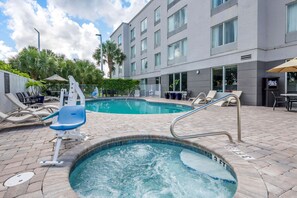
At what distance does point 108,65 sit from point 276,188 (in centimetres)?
2925

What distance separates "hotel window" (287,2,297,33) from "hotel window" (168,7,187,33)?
27.3 ft

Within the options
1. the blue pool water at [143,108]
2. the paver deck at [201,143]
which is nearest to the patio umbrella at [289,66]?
the paver deck at [201,143]

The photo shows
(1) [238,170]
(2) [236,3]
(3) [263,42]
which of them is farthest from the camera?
(2) [236,3]

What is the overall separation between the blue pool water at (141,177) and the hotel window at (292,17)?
10952 millimetres

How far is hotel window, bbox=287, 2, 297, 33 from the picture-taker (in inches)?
404

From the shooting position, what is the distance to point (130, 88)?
24047 millimetres

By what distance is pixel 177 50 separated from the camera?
18.5m

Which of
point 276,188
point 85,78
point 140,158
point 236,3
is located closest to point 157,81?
point 85,78

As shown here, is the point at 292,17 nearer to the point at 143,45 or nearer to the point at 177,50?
the point at 177,50

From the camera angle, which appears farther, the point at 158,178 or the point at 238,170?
the point at 158,178

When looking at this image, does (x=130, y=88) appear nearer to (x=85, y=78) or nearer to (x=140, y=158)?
(x=85, y=78)

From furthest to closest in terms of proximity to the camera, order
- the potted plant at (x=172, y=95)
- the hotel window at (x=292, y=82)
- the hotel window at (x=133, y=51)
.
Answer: the hotel window at (x=133, y=51), the potted plant at (x=172, y=95), the hotel window at (x=292, y=82)

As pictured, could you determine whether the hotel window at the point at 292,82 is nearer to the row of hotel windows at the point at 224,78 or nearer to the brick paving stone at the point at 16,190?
the row of hotel windows at the point at 224,78

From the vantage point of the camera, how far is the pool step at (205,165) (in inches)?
120
